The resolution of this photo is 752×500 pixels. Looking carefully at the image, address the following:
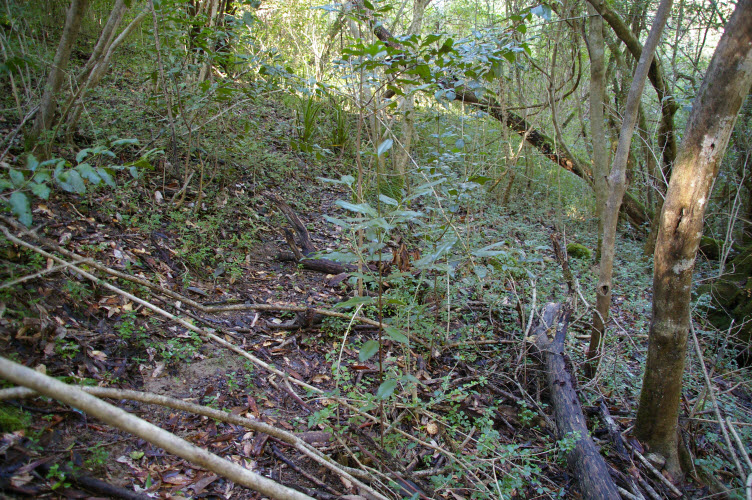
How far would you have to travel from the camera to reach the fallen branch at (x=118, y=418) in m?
1.00

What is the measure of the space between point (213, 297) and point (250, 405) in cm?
104

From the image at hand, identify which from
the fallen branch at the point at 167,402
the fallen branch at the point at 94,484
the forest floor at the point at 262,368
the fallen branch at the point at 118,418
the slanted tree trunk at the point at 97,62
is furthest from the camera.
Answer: the slanted tree trunk at the point at 97,62

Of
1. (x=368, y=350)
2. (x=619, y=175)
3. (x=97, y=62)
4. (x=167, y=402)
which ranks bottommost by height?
(x=167, y=402)

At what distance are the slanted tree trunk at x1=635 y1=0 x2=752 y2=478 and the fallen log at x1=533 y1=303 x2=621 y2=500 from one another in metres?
0.41

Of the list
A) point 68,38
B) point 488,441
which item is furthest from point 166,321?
point 68,38

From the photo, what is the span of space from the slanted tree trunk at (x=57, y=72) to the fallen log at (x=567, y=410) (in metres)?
3.69

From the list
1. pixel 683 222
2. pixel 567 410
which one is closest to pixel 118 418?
pixel 567 410

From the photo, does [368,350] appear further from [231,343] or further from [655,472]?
[655,472]

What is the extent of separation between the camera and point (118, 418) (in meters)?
1.05

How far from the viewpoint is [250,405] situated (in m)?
2.19

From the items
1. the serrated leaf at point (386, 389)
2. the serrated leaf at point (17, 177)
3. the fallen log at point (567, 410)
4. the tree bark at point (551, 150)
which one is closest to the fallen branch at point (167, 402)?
the serrated leaf at point (386, 389)

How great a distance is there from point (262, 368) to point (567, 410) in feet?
5.90

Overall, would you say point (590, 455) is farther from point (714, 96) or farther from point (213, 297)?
point (213, 297)

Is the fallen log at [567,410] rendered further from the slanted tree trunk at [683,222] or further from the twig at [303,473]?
the twig at [303,473]
